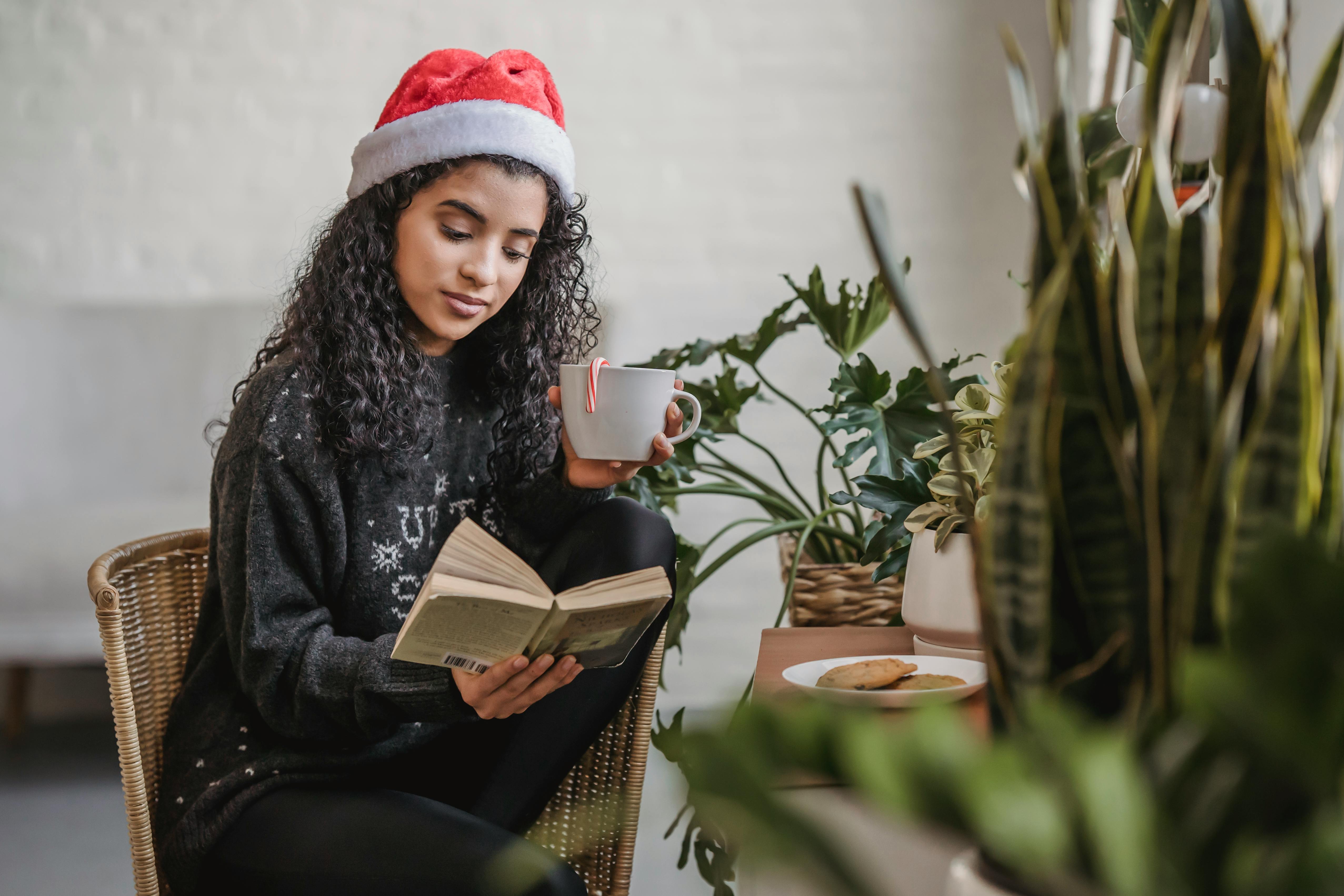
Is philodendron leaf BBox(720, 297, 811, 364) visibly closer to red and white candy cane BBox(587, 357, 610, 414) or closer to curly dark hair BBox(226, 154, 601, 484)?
curly dark hair BBox(226, 154, 601, 484)

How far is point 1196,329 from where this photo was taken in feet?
1.04

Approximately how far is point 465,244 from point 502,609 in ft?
1.68

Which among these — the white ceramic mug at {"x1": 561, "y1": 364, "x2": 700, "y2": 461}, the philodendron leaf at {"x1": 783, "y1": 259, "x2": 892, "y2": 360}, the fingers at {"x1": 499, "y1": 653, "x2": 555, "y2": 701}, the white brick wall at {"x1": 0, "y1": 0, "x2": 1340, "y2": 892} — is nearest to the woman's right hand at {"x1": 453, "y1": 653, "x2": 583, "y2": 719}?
the fingers at {"x1": 499, "y1": 653, "x2": 555, "y2": 701}

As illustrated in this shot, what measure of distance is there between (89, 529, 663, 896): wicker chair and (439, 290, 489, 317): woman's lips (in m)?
0.34

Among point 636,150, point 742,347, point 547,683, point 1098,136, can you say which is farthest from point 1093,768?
point 636,150

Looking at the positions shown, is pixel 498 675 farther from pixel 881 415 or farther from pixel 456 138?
pixel 881 415

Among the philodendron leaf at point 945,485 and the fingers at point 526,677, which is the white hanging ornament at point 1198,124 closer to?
the philodendron leaf at point 945,485

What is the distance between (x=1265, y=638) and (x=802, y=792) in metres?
0.31

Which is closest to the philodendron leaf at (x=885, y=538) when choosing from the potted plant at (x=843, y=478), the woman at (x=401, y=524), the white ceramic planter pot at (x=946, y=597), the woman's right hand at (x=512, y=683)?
the potted plant at (x=843, y=478)

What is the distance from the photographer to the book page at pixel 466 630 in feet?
2.02

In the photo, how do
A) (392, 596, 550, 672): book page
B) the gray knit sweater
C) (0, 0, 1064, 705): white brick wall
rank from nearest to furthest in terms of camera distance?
(392, 596, 550, 672): book page → the gray knit sweater → (0, 0, 1064, 705): white brick wall

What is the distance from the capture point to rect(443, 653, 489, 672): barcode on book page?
694 mm

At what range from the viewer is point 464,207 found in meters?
1.02

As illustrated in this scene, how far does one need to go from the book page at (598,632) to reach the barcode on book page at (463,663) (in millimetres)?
42
